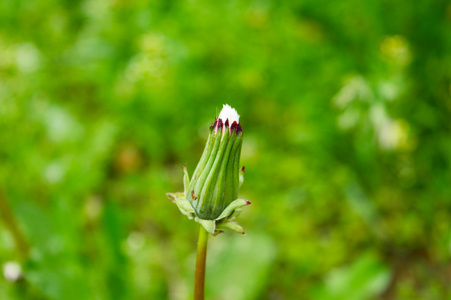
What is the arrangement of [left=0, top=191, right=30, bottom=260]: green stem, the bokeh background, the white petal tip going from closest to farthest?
the white petal tip, [left=0, top=191, right=30, bottom=260]: green stem, the bokeh background

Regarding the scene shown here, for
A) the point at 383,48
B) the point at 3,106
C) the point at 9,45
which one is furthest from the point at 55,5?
the point at 383,48

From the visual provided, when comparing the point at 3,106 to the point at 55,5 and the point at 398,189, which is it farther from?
the point at 398,189

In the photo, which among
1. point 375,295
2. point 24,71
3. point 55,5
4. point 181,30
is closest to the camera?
point 375,295

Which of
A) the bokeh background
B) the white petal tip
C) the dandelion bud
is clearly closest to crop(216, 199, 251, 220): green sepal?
the dandelion bud

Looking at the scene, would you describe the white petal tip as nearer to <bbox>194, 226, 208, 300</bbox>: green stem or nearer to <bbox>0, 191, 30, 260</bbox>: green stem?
<bbox>194, 226, 208, 300</bbox>: green stem

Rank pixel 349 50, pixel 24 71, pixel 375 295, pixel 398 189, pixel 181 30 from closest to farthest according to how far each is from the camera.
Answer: pixel 375 295 → pixel 398 189 → pixel 349 50 → pixel 181 30 → pixel 24 71

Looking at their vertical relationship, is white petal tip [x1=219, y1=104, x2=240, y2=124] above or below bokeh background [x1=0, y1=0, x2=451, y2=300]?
below

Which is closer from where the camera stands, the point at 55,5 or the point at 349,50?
the point at 349,50
